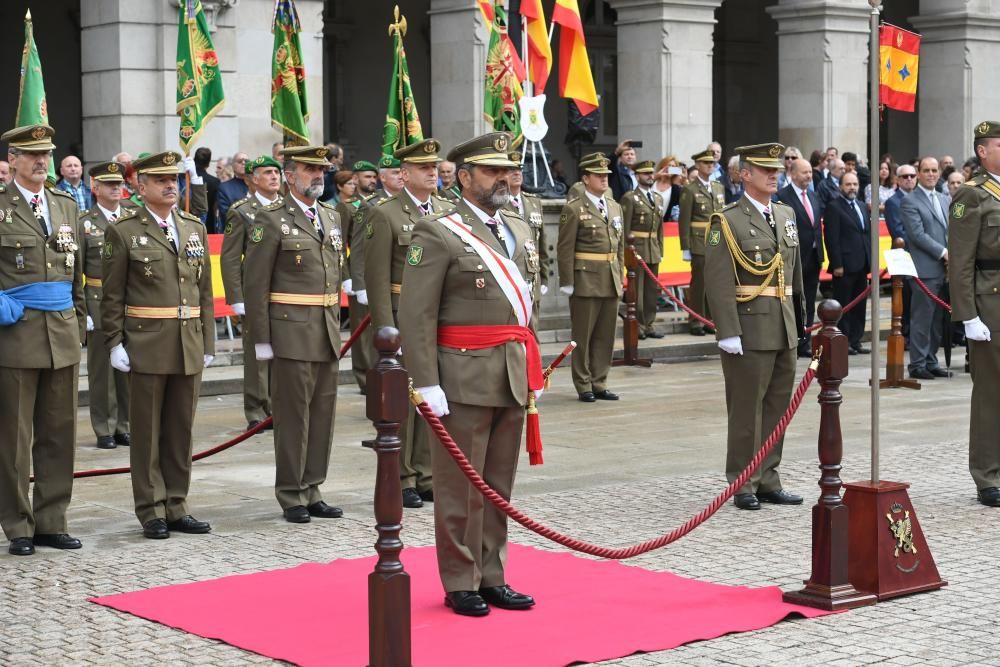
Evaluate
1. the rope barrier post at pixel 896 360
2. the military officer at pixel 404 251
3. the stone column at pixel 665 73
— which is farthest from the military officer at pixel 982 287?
the stone column at pixel 665 73

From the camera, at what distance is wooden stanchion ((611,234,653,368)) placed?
17.1 metres

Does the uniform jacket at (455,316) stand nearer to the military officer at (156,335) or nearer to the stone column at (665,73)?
the military officer at (156,335)

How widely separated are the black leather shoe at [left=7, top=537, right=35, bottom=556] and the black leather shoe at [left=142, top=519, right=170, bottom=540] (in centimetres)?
61

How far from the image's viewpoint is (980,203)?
1009cm

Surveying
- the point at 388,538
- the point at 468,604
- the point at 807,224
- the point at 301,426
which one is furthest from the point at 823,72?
the point at 388,538

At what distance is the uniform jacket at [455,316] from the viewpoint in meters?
7.22

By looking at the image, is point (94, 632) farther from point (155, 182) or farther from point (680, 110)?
point (680, 110)

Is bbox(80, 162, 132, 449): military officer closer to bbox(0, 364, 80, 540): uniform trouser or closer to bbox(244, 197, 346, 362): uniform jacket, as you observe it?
bbox(244, 197, 346, 362): uniform jacket

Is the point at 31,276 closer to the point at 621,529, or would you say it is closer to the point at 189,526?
the point at 189,526

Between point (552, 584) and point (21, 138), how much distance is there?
3538 millimetres

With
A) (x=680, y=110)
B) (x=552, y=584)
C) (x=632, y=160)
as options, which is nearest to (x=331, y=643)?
(x=552, y=584)

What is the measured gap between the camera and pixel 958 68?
92.2 feet

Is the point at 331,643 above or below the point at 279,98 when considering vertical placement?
below

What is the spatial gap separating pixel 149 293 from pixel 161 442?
2.63 ft
